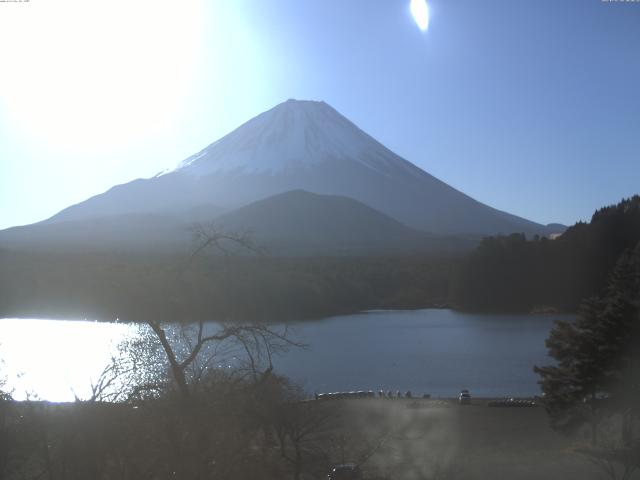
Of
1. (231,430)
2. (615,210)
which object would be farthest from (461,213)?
(231,430)

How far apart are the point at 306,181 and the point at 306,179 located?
1.43 ft

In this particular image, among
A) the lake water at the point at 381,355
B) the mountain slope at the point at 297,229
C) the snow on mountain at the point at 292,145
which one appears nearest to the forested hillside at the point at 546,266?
the lake water at the point at 381,355

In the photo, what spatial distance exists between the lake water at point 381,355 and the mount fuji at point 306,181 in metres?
53.6

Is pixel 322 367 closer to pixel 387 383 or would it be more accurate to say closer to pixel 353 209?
pixel 387 383

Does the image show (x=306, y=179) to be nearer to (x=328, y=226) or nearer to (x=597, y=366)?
(x=328, y=226)

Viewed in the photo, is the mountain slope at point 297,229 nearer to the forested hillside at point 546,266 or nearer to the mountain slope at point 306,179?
the mountain slope at point 306,179

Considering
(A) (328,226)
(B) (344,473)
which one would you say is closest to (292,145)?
(A) (328,226)

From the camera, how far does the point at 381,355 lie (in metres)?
26.8

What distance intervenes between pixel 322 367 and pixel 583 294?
25767mm

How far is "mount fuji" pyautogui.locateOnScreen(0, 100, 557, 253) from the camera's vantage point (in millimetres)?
93062

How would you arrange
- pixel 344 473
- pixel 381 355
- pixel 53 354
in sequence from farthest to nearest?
pixel 381 355 < pixel 53 354 < pixel 344 473

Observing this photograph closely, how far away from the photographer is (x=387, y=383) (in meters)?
21.8

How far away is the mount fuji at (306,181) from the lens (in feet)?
305

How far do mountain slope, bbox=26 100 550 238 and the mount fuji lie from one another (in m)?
0.13
